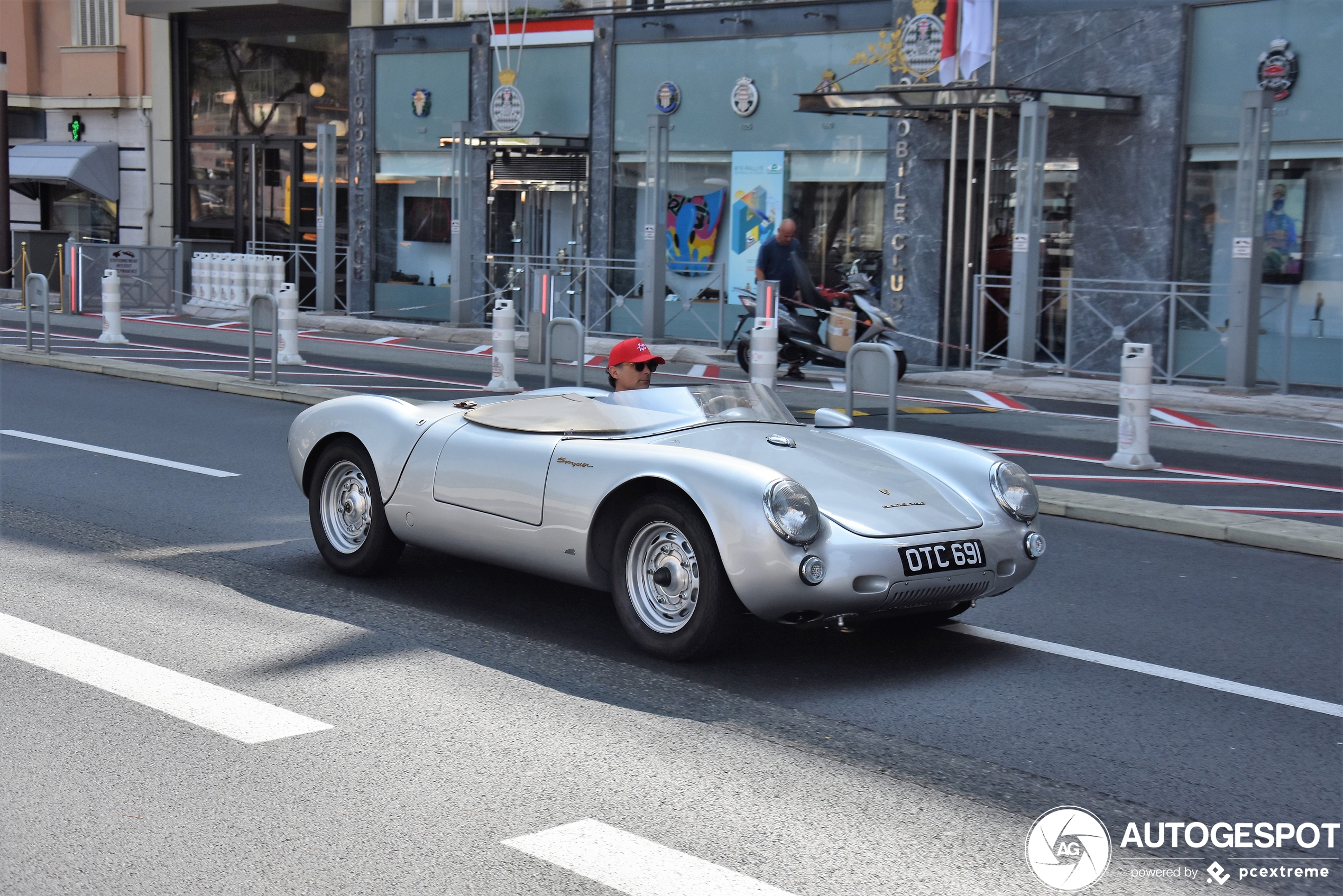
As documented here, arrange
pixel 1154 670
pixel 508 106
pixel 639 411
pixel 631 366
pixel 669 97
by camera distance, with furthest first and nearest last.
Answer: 1. pixel 508 106
2. pixel 669 97
3. pixel 631 366
4. pixel 639 411
5. pixel 1154 670

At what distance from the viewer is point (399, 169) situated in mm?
26656

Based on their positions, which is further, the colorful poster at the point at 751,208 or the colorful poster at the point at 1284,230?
the colorful poster at the point at 751,208

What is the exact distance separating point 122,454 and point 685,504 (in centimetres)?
645

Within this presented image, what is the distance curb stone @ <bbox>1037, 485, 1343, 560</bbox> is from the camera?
27.1 feet

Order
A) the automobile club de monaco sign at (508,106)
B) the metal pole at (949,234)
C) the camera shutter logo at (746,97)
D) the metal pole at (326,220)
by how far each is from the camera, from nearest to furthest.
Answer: the metal pole at (949,234)
the camera shutter logo at (746,97)
the automobile club de monaco sign at (508,106)
the metal pole at (326,220)

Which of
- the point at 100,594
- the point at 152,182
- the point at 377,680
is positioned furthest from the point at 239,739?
the point at 152,182

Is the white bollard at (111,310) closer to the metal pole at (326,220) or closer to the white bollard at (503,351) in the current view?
the metal pole at (326,220)

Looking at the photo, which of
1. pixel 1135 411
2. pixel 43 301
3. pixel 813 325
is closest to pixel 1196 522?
pixel 1135 411

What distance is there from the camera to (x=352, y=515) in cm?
698

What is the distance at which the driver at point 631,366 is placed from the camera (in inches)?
272

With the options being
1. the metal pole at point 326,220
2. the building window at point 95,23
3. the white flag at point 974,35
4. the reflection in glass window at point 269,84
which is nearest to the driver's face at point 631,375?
the white flag at point 974,35

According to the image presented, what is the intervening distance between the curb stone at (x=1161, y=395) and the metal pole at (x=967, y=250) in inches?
35.8

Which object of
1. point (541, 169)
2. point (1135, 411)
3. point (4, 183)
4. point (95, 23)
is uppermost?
point (95, 23)

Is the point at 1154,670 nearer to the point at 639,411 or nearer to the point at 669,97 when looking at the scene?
the point at 639,411
